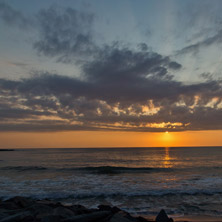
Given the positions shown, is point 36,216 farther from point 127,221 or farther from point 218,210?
point 218,210

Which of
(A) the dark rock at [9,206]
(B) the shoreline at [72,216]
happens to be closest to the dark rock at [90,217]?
(B) the shoreline at [72,216]

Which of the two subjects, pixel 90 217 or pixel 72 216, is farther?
pixel 72 216

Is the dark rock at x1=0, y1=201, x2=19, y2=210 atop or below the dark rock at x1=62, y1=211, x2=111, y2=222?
below

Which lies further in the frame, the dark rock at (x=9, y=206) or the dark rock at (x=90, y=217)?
the dark rock at (x=9, y=206)

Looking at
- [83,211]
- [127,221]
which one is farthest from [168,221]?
[83,211]

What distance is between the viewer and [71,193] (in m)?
15.9

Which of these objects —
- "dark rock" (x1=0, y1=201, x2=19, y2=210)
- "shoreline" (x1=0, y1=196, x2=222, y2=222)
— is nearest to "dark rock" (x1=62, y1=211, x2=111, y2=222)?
"shoreline" (x1=0, y1=196, x2=222, y2=222)

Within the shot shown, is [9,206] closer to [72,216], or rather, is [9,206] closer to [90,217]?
[72,216]

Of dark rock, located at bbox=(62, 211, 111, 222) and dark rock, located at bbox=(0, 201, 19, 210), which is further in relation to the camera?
dark rock, located at bbox=(0, 201, 19, 210)

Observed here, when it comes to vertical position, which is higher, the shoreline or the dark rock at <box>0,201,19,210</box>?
the shoreline

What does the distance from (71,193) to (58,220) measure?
9.83 m

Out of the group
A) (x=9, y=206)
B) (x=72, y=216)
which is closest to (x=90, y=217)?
(x=72, y=216)

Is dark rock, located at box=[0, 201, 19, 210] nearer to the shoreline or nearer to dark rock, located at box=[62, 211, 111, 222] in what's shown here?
the shoreline

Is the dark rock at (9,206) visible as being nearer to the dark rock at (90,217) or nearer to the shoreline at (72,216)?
the shoreline at (72,216)
